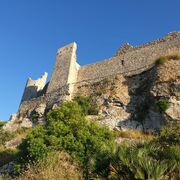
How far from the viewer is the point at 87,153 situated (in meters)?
16.1

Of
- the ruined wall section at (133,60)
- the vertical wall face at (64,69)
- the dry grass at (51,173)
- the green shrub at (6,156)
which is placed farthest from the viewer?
the vertical wall face at (64,69)

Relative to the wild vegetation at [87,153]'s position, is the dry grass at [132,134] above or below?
above

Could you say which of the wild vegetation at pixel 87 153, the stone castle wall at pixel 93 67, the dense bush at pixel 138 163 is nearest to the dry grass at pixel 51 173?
the wild vegetation at pixel 87 153

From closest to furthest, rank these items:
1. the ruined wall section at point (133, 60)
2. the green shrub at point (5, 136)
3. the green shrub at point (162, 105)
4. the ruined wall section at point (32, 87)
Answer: the green shrub at point (162, 105) < the green shrub at point (5, 136) < the ruined wall section at point (133, 60) < the ruined wall section at point (32, 87)

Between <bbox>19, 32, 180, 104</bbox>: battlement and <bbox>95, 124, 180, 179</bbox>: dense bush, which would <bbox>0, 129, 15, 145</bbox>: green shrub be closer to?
<bbox>19, 32, 180, 104</bbox>: battlement

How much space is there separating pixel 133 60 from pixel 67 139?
1446 cm

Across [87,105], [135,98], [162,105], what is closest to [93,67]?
[87,105]

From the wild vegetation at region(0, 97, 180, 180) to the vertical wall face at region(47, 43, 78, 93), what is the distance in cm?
1084

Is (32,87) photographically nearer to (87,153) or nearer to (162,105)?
(162,105)

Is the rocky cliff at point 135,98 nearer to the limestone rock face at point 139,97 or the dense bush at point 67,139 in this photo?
the limestone rock face at point 139,97

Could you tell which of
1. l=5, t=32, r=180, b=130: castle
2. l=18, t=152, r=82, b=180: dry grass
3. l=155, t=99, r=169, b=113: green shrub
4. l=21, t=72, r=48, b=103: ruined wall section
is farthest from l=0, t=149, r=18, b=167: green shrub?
l=21, t=72, r=48, b=103: ruined wall section

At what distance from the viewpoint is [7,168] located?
18656 millimetres

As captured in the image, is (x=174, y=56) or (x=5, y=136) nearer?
(x=174, y=56)

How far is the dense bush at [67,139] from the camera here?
52.7 feet
